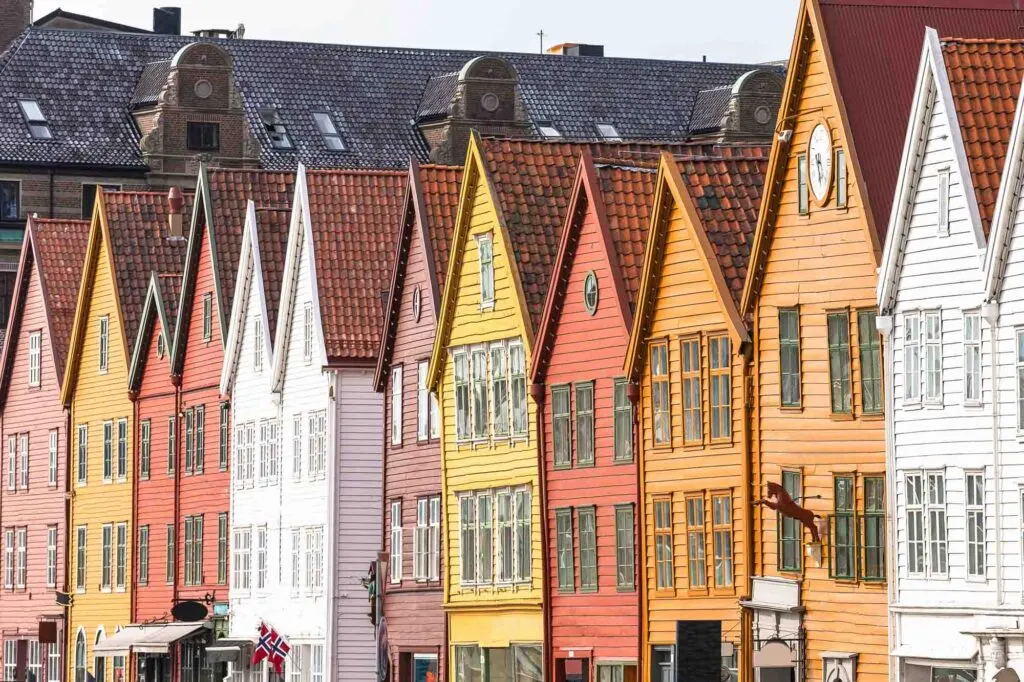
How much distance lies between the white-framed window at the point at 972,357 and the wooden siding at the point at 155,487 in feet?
124

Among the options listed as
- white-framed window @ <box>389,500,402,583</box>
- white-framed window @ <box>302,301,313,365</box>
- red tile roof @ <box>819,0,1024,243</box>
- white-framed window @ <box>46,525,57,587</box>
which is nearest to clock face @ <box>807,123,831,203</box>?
red tile roof @ <box>819,0,1024,243</box>

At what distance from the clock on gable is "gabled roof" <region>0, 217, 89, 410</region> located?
4397 centimetres

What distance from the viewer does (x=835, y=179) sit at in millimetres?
47562

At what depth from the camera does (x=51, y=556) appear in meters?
88.6

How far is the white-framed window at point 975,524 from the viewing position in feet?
145

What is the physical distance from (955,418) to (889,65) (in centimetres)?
636

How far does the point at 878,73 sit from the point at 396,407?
2108 cm

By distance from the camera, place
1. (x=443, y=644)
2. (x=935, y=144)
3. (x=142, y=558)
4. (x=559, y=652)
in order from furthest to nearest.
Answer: (x=142, y=558) < (x=443, y=644) < (x=559, y=652) < (x=935, y=144)

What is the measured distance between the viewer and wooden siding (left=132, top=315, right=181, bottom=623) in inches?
3115

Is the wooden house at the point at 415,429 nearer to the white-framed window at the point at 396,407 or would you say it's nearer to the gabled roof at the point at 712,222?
the white-framed window at the point at 396,407

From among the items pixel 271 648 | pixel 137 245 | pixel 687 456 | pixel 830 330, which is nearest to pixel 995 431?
pixel 830 330

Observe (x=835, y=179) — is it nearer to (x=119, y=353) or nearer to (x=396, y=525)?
(x=396, y=525)

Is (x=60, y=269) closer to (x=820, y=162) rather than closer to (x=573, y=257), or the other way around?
(x=573, y=257)

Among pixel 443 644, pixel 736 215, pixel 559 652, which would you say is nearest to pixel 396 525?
pixel 443 644
